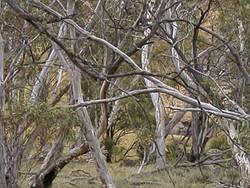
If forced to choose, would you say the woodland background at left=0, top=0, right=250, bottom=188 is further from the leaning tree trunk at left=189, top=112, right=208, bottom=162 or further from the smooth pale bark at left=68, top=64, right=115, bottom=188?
the leaning tree trunk at left=189, top=112, right=208, bottom=162

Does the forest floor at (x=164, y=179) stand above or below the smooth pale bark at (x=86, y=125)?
below

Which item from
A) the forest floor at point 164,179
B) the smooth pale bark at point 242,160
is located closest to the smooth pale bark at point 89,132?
the smooth pale bark at point 242,160

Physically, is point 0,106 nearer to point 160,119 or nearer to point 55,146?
point 55,146

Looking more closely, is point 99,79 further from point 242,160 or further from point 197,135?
point 197,135

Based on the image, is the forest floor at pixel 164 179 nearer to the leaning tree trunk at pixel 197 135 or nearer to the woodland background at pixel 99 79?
the woodland background at pixel 99 79

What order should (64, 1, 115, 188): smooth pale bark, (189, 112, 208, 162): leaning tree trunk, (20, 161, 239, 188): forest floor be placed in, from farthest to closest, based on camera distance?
(189, 112, 208, 162): leaning tree trunk, (20, 161, 239, 188): forest floor, (64, 1, 115, 188): smooth pale bark

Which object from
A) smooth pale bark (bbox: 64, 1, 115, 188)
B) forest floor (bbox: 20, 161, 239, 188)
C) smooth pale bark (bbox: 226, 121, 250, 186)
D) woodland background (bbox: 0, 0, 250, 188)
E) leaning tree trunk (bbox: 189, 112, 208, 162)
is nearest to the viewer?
woodland background (bbox: 0, 0, 250, 188)

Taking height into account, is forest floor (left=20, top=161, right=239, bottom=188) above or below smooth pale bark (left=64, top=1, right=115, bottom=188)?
below

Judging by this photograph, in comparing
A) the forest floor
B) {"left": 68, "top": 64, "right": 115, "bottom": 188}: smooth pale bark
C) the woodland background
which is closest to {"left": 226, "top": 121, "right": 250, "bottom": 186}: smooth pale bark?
the woodland background

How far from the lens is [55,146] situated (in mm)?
9211

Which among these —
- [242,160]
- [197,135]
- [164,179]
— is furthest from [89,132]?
[197,135]

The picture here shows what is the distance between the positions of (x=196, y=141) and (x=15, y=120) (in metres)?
9.15

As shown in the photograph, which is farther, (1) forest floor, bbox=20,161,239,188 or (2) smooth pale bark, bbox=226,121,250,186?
(1) forest floor, bbox=20,161,239,188

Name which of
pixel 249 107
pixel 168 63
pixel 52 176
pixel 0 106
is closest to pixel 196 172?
pixel 168 63
